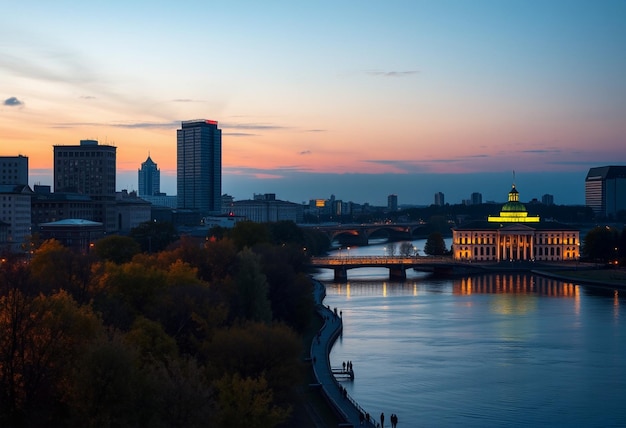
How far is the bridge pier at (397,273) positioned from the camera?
73812mm

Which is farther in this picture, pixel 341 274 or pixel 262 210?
pixel 262 210

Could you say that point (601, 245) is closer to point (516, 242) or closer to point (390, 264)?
point (516, 242)

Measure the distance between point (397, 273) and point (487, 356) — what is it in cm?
3997

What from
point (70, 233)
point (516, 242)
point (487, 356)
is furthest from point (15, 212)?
point (487, 356)

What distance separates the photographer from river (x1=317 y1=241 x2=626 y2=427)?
2703cm

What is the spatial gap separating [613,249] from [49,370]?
67903 mm

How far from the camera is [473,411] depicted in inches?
1059

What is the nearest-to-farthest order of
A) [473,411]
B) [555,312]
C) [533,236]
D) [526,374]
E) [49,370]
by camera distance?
[49,370] → [473,411] → [526,374] → [555,312] → [533,236]

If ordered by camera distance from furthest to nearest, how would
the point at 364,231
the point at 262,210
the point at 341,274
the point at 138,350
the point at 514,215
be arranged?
1. the point at 262,210
2. the point at 364,231
3. the point at 514,215
4. the point at 341,274
5. the point at 138,350

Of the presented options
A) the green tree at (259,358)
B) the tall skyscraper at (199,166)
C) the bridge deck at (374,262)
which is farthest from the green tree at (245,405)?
the tall skyscraper at (199,166)

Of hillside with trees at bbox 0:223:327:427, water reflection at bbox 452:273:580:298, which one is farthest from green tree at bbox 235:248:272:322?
water reflection at bbox 452:273:580:298

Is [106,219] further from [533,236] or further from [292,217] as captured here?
[292,217]

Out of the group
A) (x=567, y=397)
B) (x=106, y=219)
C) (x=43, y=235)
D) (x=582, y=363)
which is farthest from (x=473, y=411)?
(x=106, y=219)

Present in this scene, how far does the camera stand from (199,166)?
183625 mm
